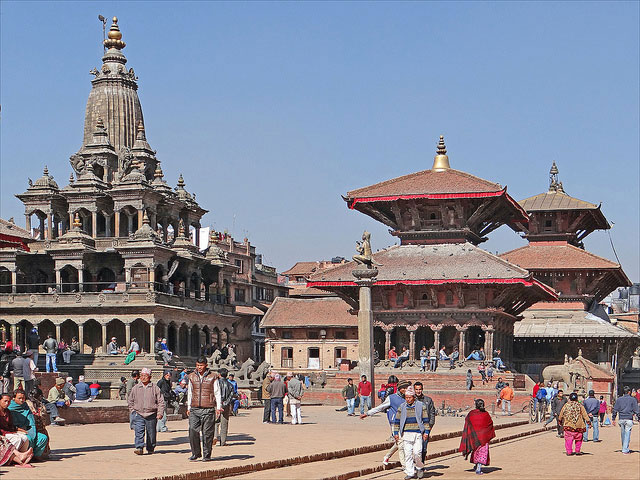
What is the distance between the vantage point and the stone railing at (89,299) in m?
71.6

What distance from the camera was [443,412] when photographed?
43.7m

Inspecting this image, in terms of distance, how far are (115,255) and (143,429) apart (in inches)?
2168

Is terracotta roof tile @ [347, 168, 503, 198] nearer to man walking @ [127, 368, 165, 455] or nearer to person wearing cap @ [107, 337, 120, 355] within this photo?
person wearing cap @ [107, 337, 120, 355]

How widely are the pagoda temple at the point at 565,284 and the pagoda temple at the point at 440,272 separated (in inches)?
215

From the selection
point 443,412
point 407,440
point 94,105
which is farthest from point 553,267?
point 407,440

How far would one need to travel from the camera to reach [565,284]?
238 ft

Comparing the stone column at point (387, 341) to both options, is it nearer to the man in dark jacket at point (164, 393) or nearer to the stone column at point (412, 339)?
the stone column at point (412, 339)

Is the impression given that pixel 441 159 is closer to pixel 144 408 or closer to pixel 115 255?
pixel 115 255

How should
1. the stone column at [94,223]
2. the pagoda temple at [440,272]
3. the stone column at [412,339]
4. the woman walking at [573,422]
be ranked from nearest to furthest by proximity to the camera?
1. the woman walking at [573,422]
2. the pagoda temple at [440,272]
3. the stone column at [412,339]
4. the stone column at [94,223]

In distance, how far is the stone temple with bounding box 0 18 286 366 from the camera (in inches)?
2874

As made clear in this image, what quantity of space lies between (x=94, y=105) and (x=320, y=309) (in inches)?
897

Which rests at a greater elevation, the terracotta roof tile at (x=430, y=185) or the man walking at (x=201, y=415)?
the terracotta roof tile at (x=430, y=185)

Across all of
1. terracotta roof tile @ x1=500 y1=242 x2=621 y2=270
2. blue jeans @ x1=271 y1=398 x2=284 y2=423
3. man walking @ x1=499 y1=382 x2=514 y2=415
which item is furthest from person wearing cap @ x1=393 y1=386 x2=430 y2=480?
terracotta roof tile @ x1=500 y1=242 x2=621 y2=270

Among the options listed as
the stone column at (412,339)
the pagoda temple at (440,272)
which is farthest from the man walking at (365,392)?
the stone column at (412,339)
